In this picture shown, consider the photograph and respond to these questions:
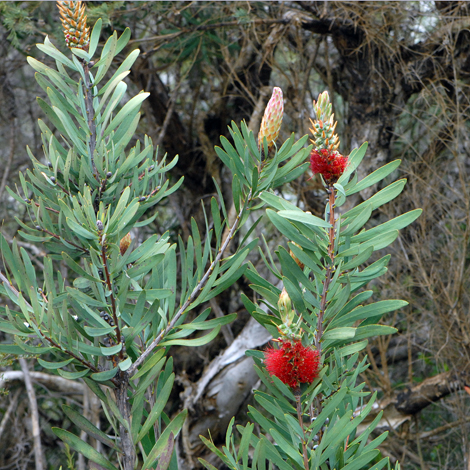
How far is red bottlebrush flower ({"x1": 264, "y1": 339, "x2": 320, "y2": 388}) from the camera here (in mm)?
606

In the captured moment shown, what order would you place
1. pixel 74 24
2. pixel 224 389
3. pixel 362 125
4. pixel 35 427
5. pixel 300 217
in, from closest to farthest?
pixel 300 217 → pixel 74 24 → pixel 35 427 → pixel 224 389 → pixel 362 125

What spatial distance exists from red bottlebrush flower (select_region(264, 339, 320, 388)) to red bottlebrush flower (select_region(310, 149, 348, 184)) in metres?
0.21

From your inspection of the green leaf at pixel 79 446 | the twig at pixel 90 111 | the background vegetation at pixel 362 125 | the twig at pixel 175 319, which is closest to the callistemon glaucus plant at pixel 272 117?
the twig at pixel 175 319

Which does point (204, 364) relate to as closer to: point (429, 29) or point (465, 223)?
point (465, 223)

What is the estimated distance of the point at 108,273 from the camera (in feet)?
2.10

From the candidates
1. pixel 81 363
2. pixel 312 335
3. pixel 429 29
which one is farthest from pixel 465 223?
pixel 81 363

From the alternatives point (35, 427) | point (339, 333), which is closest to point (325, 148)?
point (339, 333)

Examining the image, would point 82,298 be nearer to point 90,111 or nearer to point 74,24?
point 90,111

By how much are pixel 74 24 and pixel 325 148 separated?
39 cm

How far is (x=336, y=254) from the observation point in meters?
0.63

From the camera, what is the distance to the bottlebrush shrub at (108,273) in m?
0.61

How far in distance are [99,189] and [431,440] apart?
2757 mm

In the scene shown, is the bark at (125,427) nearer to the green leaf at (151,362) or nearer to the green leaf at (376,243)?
the green leaf at (151,362)

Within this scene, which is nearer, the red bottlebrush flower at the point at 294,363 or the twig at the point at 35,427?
the red bottlebrush flower at the point at 294,363
